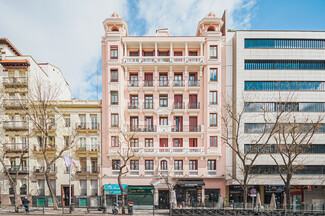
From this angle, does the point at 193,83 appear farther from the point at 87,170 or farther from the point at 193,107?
the point at 87,170

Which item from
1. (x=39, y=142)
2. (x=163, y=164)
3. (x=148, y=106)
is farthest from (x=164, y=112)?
(x=39, y=142)

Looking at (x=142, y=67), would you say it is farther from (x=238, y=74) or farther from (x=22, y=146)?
(x=22, y=146)

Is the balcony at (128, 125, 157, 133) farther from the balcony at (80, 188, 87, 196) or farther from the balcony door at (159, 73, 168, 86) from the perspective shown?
the balcony at (80, 188, 87, 196)

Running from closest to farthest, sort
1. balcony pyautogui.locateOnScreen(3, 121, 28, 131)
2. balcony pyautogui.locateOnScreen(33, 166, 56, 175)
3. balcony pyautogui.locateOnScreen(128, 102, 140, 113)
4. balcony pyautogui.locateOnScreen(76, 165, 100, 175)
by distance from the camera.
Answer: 1. balcony pyautogui.locateOnScreen(76, 165, 100, 175)
2. balcony pyautogui.locateOnScreen(33, 166, 56, 175)
3. balcony pyautogui.locateOnScreen(3, 121, 28, 131)
4. balcony pyautogui.locateOnScreen(128, 102, 140, 113)

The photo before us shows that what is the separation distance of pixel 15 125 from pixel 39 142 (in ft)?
14.3

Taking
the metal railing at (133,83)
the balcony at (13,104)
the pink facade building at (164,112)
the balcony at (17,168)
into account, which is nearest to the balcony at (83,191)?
the pink facade building at (164,112)

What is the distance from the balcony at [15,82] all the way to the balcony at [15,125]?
208 inches

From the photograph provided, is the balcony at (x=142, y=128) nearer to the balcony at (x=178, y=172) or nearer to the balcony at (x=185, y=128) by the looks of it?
the balcony at (x=185, y=128)

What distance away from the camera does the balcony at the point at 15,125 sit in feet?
99.3

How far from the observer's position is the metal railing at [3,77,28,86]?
30.6m

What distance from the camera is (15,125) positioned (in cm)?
3073

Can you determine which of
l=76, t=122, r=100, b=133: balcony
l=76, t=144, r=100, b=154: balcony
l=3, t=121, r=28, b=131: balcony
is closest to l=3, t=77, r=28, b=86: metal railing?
l=3, t=121, r=28, b=131: balcony

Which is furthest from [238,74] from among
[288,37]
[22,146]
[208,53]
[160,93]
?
[22,146]

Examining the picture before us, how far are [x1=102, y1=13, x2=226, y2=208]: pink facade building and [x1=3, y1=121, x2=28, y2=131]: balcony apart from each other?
11391 mm
